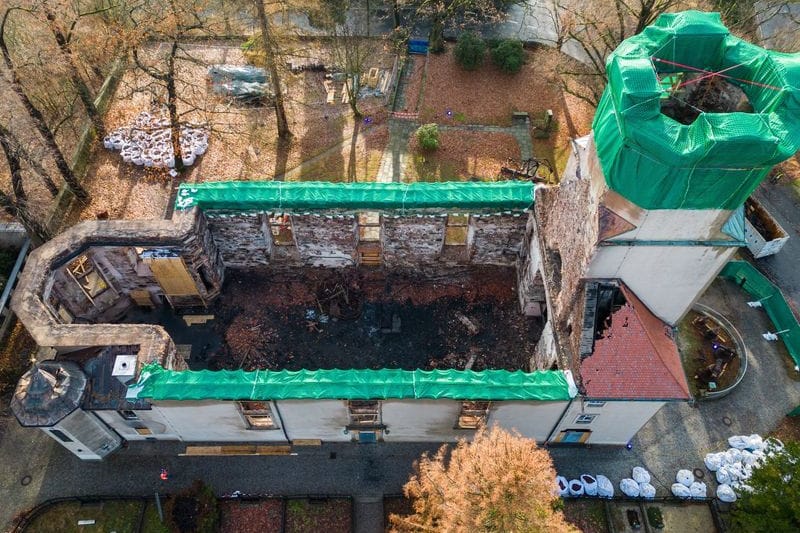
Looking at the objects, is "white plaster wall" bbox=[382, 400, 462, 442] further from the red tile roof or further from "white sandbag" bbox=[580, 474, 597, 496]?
the red tile roof

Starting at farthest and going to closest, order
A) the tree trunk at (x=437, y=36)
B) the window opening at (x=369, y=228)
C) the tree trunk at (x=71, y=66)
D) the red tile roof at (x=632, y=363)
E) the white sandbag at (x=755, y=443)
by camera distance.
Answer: the tree trunk at (x=437, y=36) → the window opening at (x=369, y=228) → the tree trunk at (x=71, y=66) → the white sandbag at (x=755, y=443) → the red tile roof at (x=632, y=363)

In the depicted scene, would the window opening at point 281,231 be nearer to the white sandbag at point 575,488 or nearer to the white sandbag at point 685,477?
the white sandbag at point 575,488

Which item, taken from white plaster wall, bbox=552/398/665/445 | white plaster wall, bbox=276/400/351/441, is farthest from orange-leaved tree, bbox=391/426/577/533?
white plaster wall, bbox=276/400/351/441

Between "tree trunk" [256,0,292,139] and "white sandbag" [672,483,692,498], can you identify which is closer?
"white sandbag" [672,483,692,498]

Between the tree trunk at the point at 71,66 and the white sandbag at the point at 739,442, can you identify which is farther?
the tree trunk at the point at 71,66

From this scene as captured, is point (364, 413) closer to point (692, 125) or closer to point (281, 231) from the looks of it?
point (281, 231)

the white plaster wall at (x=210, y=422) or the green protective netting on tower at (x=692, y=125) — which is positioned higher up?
the green protective netting on tower at (x=692, y=125)

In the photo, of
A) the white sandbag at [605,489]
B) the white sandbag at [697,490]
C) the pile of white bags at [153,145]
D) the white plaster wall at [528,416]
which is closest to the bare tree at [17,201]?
the pile of white bags at [153,145]
